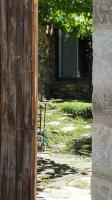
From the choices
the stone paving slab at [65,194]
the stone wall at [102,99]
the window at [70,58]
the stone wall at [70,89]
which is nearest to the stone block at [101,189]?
the stone wall at [102,99]

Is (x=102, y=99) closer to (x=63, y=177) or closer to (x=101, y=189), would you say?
A: (x=101, y=189)

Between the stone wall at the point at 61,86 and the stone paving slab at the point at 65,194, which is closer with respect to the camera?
the stone paving slab at the point at 65,194

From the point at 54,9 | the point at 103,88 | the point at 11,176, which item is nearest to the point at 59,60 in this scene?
the point at 54,9

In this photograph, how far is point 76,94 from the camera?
15.9 metres

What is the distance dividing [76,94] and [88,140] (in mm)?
6051

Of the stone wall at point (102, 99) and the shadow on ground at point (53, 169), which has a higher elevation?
the stone wall at point (102, 99)

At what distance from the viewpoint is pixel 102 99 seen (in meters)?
1.70

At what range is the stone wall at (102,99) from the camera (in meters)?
1.68

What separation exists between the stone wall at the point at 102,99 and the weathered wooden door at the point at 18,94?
5.81ft

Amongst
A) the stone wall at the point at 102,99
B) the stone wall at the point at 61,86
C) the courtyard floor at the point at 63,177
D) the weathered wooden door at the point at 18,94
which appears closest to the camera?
the stone wall at the point at 102,99

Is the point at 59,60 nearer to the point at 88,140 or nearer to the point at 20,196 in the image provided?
the point at 88,140

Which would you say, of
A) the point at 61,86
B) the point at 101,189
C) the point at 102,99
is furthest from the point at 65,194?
the point at 61,86

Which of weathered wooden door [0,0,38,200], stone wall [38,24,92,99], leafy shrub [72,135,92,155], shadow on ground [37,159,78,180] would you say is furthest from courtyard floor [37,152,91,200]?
stone wall [38,24,92,99]

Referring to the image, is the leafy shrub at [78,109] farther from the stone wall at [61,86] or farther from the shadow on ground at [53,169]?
the shadow on ground at [53,169]
